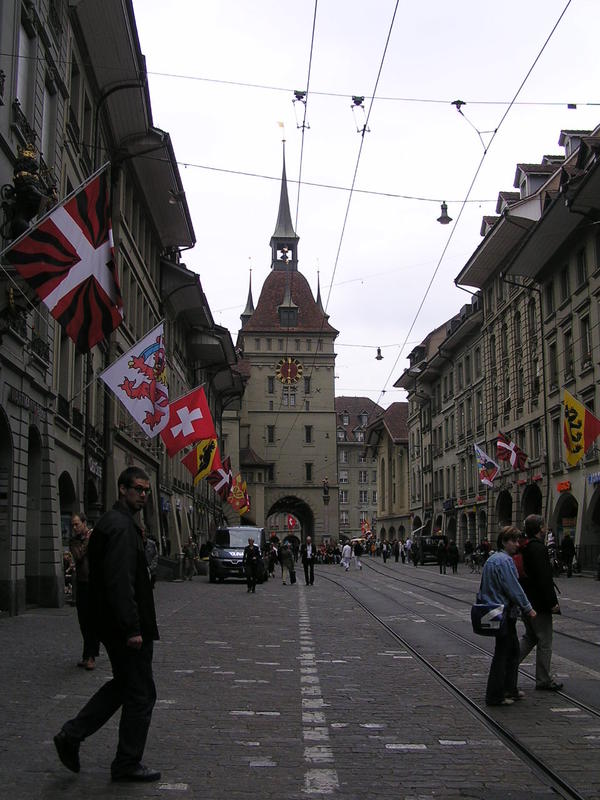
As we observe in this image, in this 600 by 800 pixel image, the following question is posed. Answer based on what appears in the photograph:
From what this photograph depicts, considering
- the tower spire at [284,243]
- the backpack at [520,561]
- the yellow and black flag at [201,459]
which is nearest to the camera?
the backpack at [520,561]

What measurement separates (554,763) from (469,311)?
52.3m

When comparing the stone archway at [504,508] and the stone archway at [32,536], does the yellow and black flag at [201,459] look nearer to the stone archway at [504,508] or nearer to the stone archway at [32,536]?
the stone archway at [32,536]

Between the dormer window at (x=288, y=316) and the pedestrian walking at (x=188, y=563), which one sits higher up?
the dormer window at (x=288, y=316)

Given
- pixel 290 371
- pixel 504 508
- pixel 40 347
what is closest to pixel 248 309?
pixel 290 371

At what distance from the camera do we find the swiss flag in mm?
24906

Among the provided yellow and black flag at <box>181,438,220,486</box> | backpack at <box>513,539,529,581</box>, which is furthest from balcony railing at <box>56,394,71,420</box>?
backpack at <box>513,539,529,581</box>

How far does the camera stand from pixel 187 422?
→ 25312 mm

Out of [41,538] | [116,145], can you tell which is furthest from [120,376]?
[116,145]

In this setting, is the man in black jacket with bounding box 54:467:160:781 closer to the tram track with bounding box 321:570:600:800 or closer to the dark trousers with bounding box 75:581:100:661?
the tram track with bounding box 321:570:600:800

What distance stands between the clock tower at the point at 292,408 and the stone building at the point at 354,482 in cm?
2793

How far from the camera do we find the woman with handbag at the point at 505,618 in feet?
28.8

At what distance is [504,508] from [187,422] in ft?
93.7

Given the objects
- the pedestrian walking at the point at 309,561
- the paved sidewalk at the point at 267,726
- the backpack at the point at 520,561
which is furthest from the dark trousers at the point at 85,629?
the pedestrian walking at the point at 309,561

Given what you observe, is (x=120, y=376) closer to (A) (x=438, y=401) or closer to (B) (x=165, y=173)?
(B) (x=165, y=173)
